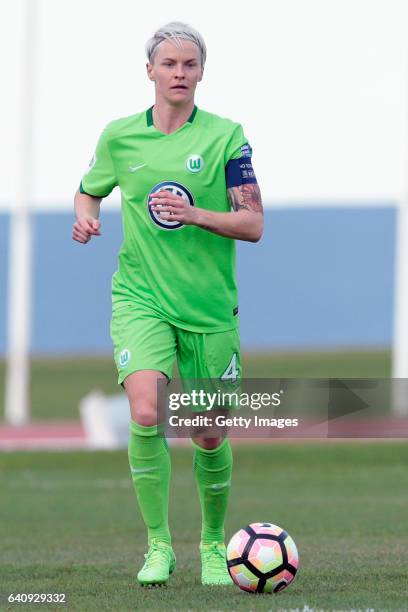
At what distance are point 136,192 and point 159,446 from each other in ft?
3.73

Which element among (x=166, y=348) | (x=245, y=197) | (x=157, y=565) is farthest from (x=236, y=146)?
(x=157, y=565)

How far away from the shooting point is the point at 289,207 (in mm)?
37062

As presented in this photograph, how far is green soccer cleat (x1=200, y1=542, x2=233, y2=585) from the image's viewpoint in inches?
247

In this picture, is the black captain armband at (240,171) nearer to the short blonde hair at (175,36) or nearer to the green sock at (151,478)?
the short blonde hair at (175,36)

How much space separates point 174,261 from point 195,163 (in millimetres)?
445

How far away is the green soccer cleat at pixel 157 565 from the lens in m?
6.05

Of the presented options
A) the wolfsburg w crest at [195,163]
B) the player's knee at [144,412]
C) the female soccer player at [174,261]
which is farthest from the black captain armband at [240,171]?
the player's knee at [144,412]

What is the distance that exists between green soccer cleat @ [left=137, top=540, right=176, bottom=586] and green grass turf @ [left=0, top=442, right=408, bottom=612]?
0.05m

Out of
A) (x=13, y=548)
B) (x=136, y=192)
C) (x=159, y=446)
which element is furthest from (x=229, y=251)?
(x=13, y=548)

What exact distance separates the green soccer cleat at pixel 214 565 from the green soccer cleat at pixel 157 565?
0.72 ft

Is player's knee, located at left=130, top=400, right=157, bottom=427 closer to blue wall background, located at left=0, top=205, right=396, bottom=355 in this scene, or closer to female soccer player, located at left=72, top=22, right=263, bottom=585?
female soccer player, located at left=72, top=22, right=263, bottom=585

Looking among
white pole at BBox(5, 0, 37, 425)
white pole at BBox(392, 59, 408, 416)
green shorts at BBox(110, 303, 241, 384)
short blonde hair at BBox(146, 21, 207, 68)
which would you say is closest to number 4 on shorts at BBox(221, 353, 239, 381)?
green shorts at BBox(110, 303, 241, 384)

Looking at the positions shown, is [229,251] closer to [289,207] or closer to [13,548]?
[13,548]

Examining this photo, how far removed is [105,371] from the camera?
128ft
